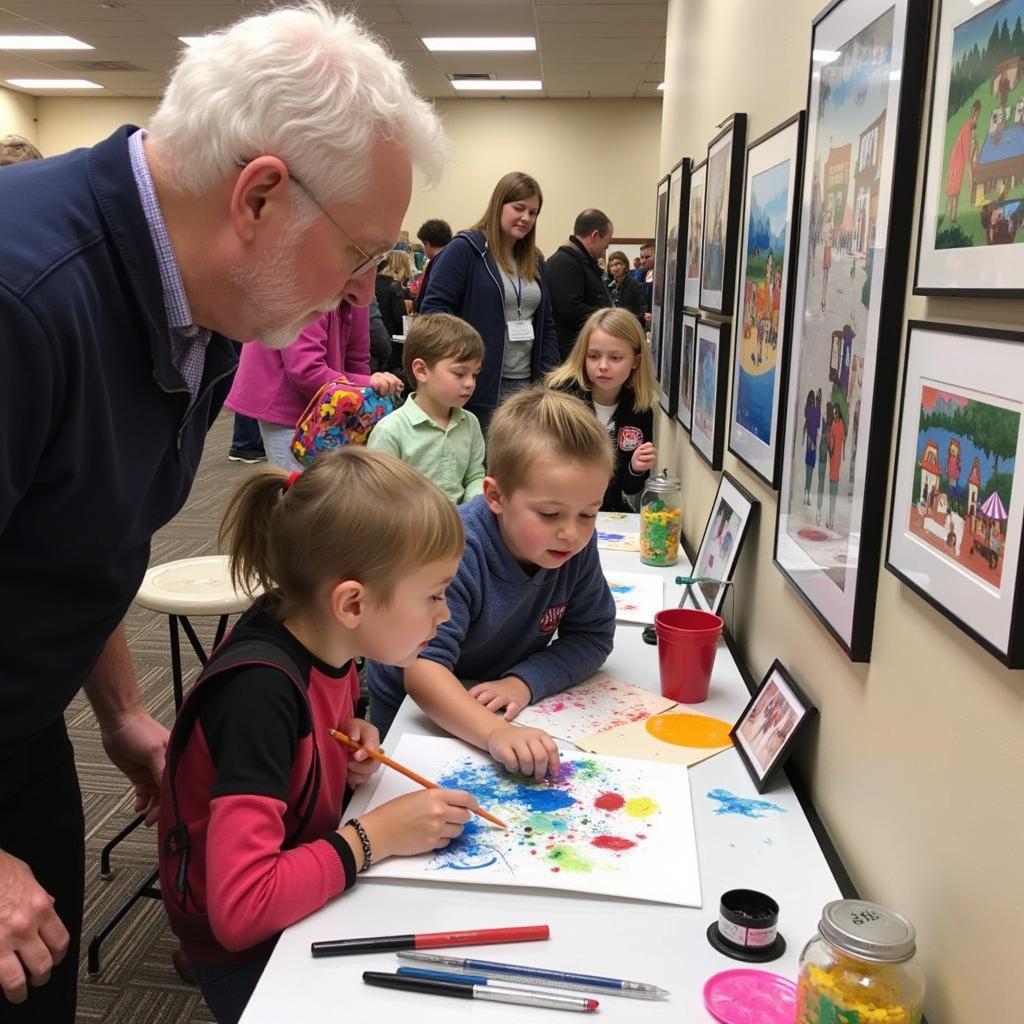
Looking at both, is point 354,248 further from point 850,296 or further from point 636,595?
point 636,595

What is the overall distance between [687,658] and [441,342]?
150cm

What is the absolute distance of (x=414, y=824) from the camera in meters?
1.04

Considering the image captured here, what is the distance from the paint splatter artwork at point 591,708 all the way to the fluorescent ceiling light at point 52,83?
10.2 metres

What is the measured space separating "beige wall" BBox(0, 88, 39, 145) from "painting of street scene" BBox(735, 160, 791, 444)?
10.4 metres

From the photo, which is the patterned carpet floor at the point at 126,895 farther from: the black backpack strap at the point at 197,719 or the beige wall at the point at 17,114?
the beige wall at the point at 17,114

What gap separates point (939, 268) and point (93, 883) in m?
2.15

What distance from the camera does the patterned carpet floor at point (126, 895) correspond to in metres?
1.82

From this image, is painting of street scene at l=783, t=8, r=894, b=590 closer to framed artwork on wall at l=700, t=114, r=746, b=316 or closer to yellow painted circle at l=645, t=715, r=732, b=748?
yellow painted circle at l=645, t=715, r=732, b=748

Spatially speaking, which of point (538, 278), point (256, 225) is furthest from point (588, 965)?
point (538, 278)

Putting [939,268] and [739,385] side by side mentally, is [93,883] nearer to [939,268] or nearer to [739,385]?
[739,385]

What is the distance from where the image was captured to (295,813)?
111 cm

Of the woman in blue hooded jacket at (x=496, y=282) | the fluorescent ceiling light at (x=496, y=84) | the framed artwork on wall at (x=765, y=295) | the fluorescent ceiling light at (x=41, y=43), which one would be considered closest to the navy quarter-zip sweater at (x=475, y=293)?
the woman in blue hooded jacket at (x=496, y=282)

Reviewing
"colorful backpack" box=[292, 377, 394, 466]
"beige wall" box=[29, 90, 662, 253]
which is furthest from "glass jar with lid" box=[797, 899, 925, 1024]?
"beige wall" box=[29, 90, 662, 253]

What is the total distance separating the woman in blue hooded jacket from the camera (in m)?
3.38
